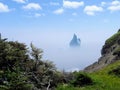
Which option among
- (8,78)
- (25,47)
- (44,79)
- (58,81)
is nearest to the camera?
→ (8,78)

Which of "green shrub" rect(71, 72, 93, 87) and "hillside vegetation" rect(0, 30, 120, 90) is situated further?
"green shrub" rect(71, 72, 93, 87)

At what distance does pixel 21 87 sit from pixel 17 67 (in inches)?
161

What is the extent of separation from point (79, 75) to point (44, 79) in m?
3.62

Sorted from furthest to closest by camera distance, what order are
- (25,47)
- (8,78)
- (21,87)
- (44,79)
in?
(25,47)
(44,79)
(8,78)
(21,87)

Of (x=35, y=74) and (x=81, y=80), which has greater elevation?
(x=35, y=74)

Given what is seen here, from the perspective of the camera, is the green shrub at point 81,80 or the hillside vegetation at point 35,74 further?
the green shrub at point 81,80

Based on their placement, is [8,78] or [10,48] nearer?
[8,78]

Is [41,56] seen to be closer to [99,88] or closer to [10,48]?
[10,48]

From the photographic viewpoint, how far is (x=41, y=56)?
35.9m

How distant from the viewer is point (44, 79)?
3288cm

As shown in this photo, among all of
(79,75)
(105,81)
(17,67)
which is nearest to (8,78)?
(17,67)

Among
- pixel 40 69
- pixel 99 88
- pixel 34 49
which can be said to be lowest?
pixel 99 88

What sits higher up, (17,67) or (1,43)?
(1,43)

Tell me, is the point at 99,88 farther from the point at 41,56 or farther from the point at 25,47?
the point at 25,47
